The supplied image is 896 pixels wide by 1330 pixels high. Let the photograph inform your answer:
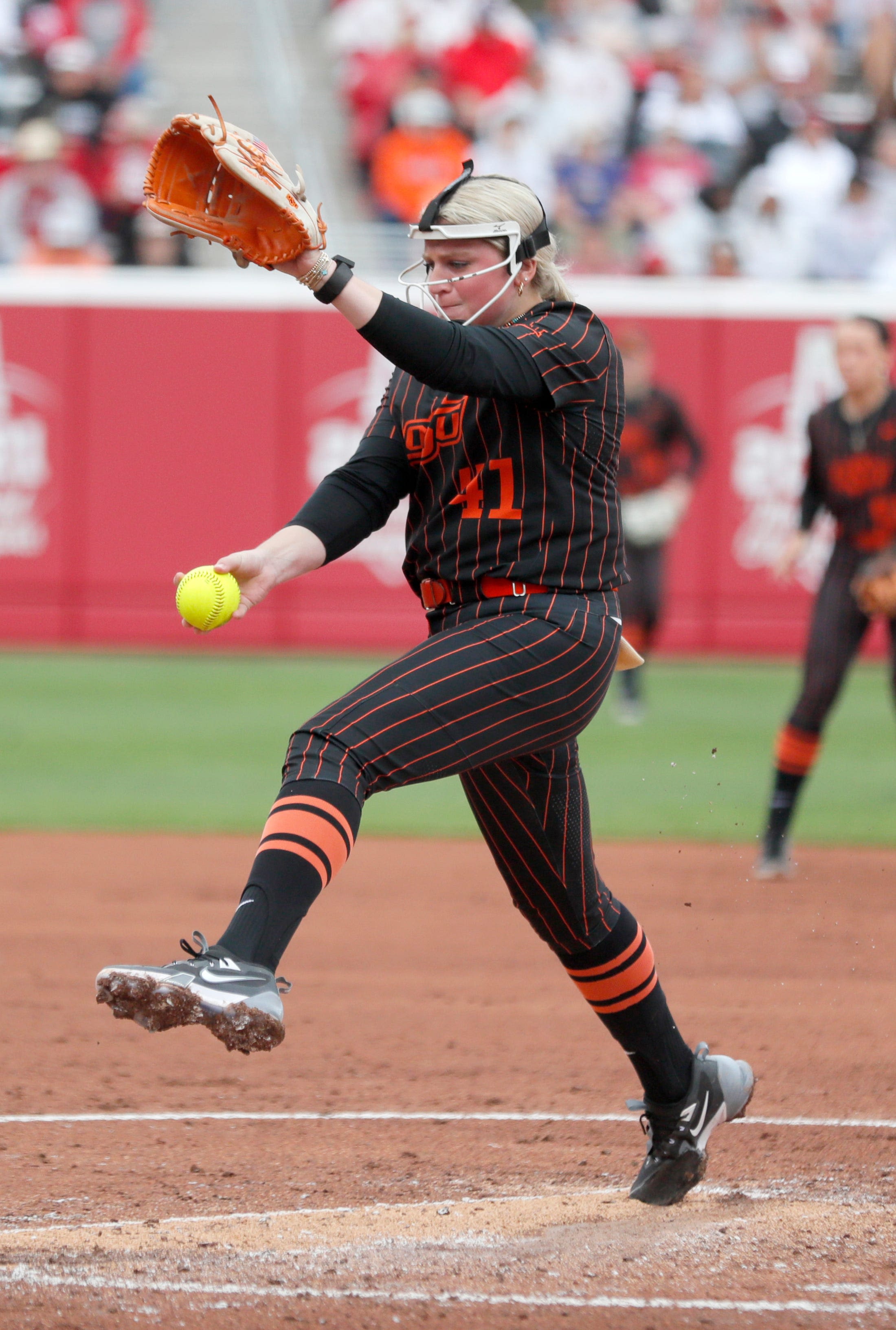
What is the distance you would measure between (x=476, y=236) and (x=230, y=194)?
48 centimetres

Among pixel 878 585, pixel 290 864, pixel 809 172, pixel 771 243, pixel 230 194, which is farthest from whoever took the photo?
pixel 809 172

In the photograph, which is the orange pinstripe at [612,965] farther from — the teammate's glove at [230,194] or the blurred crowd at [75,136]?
the blurred crowd at [75,136]

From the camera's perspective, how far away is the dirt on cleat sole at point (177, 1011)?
2.68 metres

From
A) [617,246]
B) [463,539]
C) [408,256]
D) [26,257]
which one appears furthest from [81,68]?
[463,539]

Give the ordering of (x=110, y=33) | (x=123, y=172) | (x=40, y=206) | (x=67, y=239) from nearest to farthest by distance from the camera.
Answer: (x=67, y=239), (x=40, y=206), (x=123, y=172), (x=110, y=33)

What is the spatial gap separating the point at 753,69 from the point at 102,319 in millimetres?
6993

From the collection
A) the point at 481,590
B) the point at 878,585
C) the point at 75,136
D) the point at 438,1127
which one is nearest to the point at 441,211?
the point at 481,590

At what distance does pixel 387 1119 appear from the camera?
423 cm

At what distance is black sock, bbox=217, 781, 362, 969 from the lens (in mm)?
2844

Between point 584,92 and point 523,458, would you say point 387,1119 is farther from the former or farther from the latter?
point 584,92

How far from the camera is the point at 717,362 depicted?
1462cm

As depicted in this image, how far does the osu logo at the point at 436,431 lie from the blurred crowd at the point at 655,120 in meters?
11.6

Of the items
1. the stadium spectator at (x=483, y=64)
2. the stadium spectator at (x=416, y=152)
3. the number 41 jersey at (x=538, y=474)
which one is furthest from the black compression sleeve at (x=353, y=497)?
the stadium spectator at (x=483, y=64)

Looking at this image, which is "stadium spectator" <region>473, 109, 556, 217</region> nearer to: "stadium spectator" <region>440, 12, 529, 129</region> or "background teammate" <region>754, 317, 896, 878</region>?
"stadium spectator" <region>440, 12, 529, 129</region>
